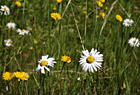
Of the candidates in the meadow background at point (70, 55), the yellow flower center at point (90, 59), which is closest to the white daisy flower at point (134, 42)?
the meadow background at point (70, 55)

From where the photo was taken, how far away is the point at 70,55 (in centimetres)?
136

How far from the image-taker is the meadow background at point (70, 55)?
1.00m

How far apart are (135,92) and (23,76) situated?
0.70 m

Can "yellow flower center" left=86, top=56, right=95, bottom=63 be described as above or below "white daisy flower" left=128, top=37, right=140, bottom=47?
below

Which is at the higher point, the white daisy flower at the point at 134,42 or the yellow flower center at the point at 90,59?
the white daisy flower at the point at 134,42

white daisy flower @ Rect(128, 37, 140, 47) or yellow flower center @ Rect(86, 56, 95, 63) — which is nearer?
yellow flower center @ Rect(86, 56, 95, 63)

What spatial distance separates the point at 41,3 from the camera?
7.26ft

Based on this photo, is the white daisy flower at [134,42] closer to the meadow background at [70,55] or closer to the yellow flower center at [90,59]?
the meadow background at [70,55]

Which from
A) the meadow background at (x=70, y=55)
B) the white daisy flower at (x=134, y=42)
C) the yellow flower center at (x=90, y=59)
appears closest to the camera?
the yellow flower center at (x=90, y=59)

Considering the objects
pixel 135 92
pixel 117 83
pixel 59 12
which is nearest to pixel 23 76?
pixel 117 83

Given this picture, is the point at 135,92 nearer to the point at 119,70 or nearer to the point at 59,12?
the point at 119,70

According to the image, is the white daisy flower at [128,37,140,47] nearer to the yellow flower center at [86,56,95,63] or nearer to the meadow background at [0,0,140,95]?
the meadow background at [0,0,140,95]

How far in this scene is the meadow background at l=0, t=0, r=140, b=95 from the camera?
1.00 meters

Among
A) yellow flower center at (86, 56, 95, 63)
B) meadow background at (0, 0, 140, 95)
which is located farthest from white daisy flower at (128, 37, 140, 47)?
yellow flower center at (86, 56, 95, 63)
